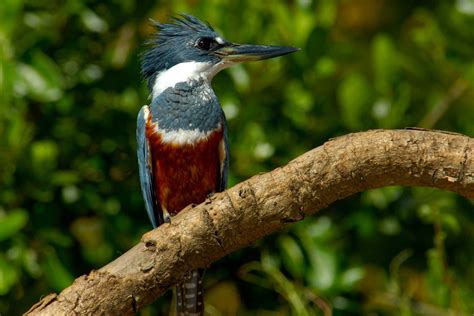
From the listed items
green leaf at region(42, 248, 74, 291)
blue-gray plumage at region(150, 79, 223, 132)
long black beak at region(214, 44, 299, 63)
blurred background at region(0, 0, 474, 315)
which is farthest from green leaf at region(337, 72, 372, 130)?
green leaf at region(42, 248, 74, 291)

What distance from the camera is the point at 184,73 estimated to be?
364cm

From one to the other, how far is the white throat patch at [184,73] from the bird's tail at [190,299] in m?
0.74

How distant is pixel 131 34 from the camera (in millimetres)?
4328

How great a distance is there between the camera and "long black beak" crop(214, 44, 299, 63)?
11.5ft

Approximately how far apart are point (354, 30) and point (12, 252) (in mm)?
2751

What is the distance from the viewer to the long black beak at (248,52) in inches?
138

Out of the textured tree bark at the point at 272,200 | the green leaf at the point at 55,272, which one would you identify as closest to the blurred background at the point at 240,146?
the green leaf at the point at 55,272

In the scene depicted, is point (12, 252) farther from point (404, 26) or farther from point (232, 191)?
point (404, 26)

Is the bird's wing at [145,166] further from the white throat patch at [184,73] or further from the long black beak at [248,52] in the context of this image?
the long black beak at [248,52]

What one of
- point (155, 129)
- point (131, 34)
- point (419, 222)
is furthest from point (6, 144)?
point (419, 222)

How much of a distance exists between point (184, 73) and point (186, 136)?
12.8 inches

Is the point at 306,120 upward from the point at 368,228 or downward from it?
upward

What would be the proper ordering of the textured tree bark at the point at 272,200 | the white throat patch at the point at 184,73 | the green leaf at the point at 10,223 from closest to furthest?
the textured tree bark at the point at 272,200 < the green leaf at the point at 10,223 < the white throat patch at the point at 184,73

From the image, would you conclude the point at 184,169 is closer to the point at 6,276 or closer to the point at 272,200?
the point at 6,276
